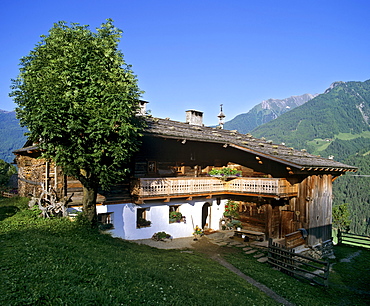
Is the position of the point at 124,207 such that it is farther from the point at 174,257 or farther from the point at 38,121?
the point at 38,121

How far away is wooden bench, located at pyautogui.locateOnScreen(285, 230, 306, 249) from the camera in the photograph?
1736 cm

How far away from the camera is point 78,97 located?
11656mm

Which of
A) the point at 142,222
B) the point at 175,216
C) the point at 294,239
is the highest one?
the point at 175,216

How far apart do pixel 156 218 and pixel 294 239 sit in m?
8.76

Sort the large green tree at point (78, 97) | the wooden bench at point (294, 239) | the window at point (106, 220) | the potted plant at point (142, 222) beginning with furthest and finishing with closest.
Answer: the wooden bench at point (294, 239), the potted plant at point (142, 222), the window at point (106, 220), the large green tree at point (78, 97)

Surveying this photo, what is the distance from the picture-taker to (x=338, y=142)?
191125 mm

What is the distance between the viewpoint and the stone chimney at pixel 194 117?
25.7 m

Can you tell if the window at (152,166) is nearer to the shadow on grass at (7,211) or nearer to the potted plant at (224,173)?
the potted plant at (224,173)

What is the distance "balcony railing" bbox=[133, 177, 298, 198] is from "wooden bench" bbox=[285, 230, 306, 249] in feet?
8.23

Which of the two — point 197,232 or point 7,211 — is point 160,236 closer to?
point 197,232

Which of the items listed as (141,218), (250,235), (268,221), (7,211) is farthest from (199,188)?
(7,211)

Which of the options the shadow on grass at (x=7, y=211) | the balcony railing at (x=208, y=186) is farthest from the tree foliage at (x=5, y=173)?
the balcony railing at (x=208, y=186)

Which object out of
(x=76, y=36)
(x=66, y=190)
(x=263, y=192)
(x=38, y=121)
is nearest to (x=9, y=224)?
(x=66, y=190)

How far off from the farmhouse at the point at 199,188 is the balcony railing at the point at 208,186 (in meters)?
0.05
